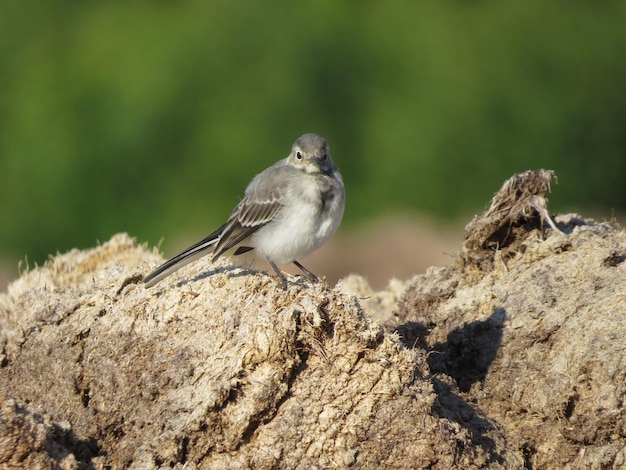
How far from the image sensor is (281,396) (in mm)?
5977

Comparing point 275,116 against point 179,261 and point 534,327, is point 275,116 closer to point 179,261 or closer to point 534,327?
point 179,261

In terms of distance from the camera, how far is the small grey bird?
7418 millimetres

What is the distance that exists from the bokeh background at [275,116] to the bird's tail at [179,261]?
1060 cm

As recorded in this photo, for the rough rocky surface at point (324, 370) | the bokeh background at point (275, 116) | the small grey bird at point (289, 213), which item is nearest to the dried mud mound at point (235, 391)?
A: the rough rocky surface at point (324, 370)

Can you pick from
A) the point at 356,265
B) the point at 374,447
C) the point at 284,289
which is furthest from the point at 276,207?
the point at 356,265

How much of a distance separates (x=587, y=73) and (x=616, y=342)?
14.7 metres

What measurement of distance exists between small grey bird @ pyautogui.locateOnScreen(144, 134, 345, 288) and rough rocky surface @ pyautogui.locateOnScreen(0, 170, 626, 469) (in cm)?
47

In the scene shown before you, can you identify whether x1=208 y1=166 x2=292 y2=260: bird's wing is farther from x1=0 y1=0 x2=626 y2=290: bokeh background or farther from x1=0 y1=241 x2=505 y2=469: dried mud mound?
x1=0 y1=0 x2=626 y2=290: bokeh background

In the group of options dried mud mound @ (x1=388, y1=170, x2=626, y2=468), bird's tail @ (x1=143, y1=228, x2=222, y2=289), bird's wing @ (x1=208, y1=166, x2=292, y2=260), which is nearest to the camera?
dried mud mound @ (x1=388, y1=170, x2=626, y2=468)

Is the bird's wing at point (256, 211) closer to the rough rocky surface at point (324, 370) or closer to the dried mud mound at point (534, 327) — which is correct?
the rough rocky surface at point (324, 370)

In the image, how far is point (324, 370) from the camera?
6.07m

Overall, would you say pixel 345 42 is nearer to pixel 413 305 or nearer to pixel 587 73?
pixel 587 73

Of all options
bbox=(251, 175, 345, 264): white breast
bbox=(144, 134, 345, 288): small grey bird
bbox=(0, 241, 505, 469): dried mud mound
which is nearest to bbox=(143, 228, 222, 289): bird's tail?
bbox=(144, 134, 345, 288): small grey bird

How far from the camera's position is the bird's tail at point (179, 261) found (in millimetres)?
6859
